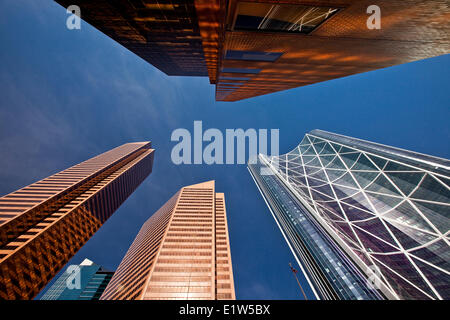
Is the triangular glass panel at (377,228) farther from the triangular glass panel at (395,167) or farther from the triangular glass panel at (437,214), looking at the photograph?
the triangular glass panel at (395,167)

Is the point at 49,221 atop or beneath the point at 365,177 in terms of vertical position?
beneath

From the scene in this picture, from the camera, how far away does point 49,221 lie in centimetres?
5575

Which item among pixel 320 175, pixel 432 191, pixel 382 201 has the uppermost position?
pixel 432 191

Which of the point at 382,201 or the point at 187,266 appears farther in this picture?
the point at 382,201

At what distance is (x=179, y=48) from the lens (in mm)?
30828

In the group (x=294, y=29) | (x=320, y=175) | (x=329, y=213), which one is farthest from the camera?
(x=320, y=175)

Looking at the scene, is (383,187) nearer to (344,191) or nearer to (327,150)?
(344,191)

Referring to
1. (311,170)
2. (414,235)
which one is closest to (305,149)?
(311,170)

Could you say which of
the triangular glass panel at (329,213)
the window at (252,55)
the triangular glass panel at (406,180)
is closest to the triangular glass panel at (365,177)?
the triangular glass panel at (406,180)

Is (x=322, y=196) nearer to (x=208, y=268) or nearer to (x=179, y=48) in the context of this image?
(x=208, y=268)

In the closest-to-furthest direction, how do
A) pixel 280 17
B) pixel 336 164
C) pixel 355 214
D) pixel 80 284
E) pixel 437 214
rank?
pixel 280 17 → pixel 437 214 → pixel 355 214 → pixel 336 164 → pixel 80 284

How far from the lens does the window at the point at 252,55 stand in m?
13.3

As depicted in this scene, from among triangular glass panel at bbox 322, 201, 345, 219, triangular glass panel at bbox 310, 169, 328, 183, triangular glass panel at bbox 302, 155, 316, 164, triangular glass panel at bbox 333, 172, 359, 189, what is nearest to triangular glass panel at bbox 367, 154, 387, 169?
triangular glass panel at bbox 333, 172, 359, 189

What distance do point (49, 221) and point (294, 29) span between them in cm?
8393
